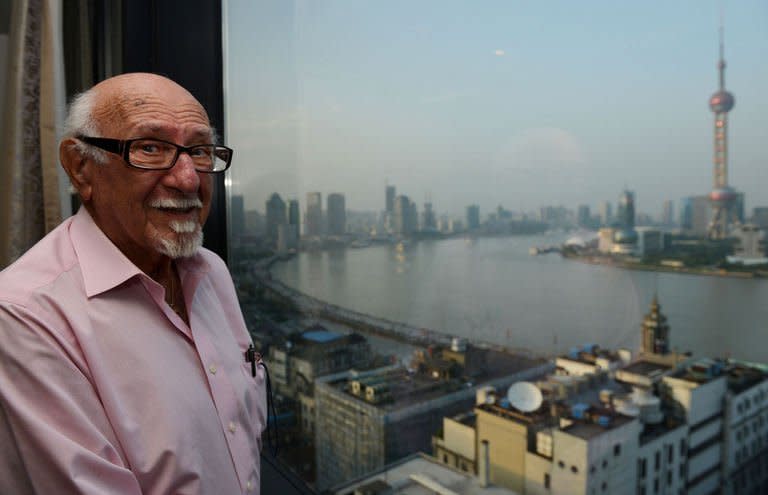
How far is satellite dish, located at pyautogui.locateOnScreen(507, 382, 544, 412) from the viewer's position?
118cm

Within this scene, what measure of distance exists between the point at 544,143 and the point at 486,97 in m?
0.22

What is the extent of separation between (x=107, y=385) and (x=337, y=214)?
116cm

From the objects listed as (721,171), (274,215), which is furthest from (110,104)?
(274,215)

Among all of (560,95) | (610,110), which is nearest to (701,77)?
(610,110)

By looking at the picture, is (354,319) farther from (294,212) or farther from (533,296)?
(533,296)

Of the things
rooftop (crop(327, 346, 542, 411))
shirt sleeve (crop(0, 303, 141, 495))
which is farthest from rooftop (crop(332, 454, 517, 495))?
shirt sleeve (crop(0, 303, 141, 495))

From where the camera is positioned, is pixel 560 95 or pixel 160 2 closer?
pixel 560 95

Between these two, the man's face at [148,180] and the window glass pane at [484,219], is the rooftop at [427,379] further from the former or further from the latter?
the man's face at [148,180]

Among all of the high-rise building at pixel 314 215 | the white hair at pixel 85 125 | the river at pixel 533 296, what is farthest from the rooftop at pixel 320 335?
the white hair at pixel 85 125

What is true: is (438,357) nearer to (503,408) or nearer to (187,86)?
(503,408)

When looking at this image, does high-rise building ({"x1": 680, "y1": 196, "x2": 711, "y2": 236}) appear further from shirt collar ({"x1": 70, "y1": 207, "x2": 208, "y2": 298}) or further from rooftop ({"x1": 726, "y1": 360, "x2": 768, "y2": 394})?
shirt collar ({"x1": 70, "y1": 207, "x2": 208, "y2": 298})

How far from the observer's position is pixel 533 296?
3.87 ft

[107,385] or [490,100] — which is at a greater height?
[490,100]

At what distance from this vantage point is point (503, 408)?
1.27 m
